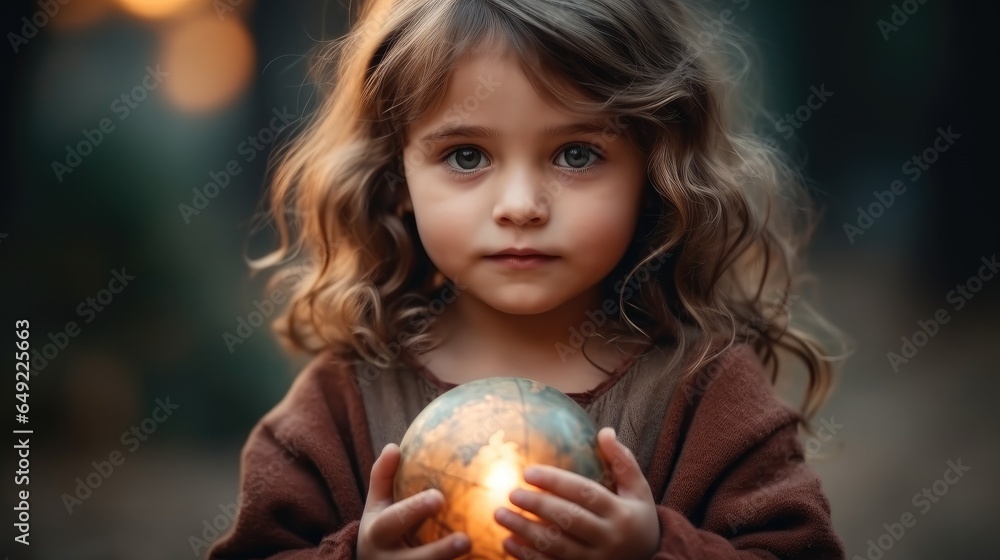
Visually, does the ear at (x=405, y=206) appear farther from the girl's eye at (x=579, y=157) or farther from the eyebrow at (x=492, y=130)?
the girl's eye at (x=579, y=157)

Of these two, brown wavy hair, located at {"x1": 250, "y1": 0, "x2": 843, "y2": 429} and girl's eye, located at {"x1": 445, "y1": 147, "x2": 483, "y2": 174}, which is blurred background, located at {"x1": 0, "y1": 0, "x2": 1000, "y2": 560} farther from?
girl's eye, located at {"x1": 445, "y1": 147, "x2": 483, "y2": 174}

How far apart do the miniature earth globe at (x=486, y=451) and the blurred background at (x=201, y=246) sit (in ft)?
6.57

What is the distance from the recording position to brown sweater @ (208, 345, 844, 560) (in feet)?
6.10

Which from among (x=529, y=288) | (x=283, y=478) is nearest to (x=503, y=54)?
(x=529, y=288)

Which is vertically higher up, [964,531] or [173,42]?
[964,531]

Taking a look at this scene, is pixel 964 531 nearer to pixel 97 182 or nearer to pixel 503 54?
pixel 503 54

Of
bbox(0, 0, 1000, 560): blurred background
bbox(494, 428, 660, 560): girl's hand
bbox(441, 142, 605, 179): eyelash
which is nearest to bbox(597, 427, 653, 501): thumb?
bbox(494, 428, 660, 560): girl's hand

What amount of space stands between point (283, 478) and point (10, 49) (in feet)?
7.89

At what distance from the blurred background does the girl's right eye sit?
148cm

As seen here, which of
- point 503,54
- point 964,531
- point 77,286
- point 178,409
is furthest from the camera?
point 178,409

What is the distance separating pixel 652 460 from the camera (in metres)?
2.00

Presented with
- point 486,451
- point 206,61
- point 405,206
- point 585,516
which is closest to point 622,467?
point 585,516

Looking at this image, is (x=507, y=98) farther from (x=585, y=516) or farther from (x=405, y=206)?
(x=585, y=516)

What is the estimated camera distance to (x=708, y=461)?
6.29 feet
